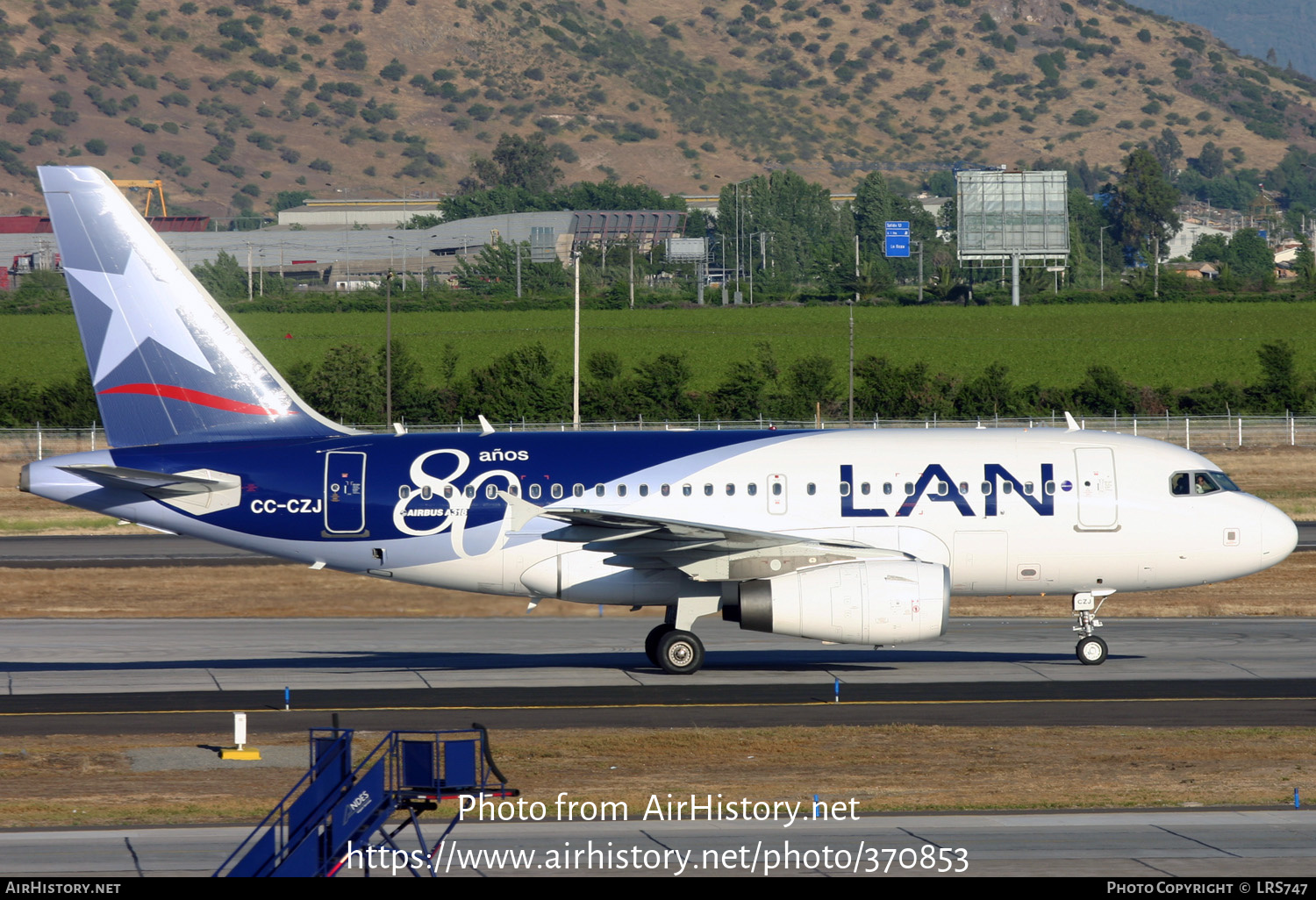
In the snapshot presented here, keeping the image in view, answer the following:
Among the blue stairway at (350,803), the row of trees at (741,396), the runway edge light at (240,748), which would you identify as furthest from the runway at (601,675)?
the row of trees at (741,396)

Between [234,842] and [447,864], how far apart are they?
9.92 feet

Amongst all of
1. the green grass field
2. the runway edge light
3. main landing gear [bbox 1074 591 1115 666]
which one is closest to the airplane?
main landing gear [bbox 1074 591 1115 666]

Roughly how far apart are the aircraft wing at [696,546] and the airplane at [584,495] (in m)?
0.06

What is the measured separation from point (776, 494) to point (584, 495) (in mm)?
3812

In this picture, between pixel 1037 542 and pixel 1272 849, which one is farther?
pixel 1037 542

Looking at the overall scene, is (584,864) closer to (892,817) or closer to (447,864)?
(447,864)

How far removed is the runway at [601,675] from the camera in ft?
91.2

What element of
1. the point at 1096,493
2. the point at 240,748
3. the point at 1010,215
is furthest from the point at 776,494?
the point at 1010,215

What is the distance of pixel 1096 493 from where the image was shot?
104ft

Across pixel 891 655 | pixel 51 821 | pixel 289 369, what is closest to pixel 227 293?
pixel 289 369

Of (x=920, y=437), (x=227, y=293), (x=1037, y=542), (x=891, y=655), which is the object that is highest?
(x=227, y=293)

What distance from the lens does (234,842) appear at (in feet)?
63.0

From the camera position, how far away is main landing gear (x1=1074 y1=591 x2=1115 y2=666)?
32.3 meters

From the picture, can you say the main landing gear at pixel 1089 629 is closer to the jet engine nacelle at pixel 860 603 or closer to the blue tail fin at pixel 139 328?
the jet engine nacelle at pixel 860 603
